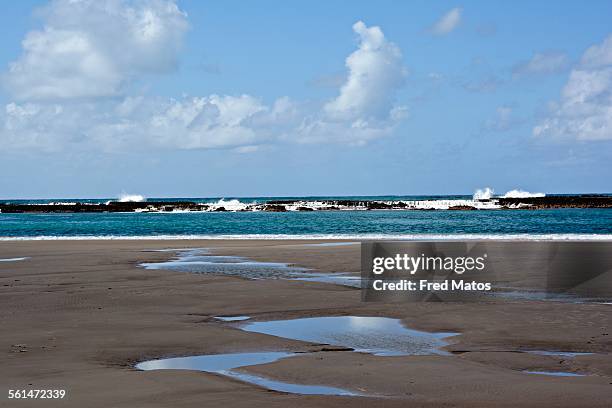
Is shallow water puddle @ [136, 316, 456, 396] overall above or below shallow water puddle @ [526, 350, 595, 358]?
below

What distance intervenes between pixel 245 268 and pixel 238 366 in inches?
601

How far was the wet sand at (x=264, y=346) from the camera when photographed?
27.0 feet

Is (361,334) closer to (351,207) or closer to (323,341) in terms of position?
(323,341)

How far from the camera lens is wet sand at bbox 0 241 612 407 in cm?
823

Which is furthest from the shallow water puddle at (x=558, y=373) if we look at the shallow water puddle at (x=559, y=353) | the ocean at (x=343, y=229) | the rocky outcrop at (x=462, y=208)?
the rocky outcrop at (x=462, y=208)

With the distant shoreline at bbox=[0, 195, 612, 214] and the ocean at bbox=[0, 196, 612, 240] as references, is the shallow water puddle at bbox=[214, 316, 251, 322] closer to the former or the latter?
the ocean at bbox=[0, 196, 612, 240]

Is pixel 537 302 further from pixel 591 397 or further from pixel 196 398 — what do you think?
pixel 196 398

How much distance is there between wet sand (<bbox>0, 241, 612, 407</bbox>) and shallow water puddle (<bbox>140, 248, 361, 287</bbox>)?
1.54 metres

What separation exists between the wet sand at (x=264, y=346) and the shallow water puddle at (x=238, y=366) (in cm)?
25

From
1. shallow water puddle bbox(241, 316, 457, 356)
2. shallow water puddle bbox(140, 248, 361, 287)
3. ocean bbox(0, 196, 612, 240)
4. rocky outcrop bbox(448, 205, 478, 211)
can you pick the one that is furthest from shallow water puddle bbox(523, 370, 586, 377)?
rocky outcrop bbox(448, 205, 478, 211)

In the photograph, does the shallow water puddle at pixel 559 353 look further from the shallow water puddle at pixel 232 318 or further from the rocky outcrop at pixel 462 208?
the rocky outcrop at pixel 462 208

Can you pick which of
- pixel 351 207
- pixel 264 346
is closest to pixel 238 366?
pixel 264 346

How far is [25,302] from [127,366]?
25.2 ft

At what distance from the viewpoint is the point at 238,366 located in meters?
9.92
